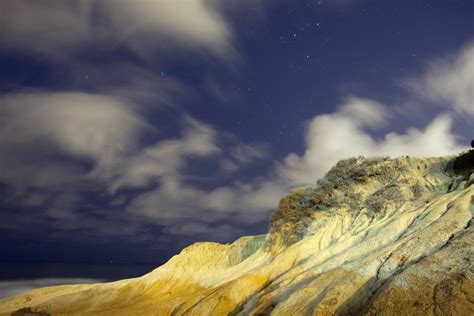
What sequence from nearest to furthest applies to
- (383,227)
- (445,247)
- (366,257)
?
(445,247), (366,257), (383,227)

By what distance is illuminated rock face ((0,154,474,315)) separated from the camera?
1309 cm

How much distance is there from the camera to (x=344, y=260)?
1967cm

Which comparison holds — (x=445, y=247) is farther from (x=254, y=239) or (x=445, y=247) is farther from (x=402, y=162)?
(x=254, y=239)

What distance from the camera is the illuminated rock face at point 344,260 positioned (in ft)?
43.0

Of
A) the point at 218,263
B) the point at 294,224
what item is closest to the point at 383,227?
the point at 294,224

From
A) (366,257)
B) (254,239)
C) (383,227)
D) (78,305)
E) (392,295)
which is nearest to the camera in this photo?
(392,295)

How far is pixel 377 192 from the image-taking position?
28.9 meters

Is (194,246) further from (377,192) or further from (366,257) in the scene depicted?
(366,257)

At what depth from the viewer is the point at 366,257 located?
59.2 feet

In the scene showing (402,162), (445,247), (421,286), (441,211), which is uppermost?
(402,162)

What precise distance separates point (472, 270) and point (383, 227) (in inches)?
401

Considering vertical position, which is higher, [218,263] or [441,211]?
[218,263]

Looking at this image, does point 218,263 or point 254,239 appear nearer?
point 218,263

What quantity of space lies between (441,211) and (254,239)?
2853 centimetres
